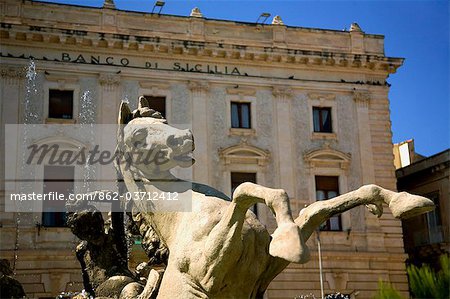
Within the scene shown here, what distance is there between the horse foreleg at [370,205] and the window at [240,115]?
20.6 meters

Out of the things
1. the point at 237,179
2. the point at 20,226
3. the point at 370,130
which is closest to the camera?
the point at 20,226

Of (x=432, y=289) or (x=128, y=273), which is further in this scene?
(x=128, y=273)

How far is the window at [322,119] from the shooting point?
25.0 meters

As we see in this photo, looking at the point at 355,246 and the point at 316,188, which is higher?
the point at 316,188

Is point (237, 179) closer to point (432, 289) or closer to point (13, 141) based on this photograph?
point (13, 141)

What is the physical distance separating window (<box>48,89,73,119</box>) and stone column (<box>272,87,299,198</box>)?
23.9 ft

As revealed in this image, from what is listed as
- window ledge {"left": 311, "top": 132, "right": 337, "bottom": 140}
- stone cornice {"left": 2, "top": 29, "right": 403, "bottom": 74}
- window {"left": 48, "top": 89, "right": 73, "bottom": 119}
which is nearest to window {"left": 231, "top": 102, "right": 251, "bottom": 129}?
stone cornice {"left": 2, "top": 29, "right": 403, "bottom": 74}

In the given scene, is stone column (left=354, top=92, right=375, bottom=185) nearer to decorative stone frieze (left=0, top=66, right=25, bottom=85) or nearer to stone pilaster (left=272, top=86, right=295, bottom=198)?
stone pilaster (left=272, top=86, right=295, bottom=198)

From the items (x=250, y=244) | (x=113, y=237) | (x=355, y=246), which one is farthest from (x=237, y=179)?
(x=250, y=244)

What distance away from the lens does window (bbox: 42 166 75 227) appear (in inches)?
828

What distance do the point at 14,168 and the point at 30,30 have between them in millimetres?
4594

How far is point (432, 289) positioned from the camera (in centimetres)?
395

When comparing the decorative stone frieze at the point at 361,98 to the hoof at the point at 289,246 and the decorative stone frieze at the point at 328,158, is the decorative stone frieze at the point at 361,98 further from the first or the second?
the hoof at the point at 289,246

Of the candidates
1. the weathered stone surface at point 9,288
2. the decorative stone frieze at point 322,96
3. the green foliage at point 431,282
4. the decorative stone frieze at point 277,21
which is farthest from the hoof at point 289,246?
the decorative stone frieze at point 277,21
